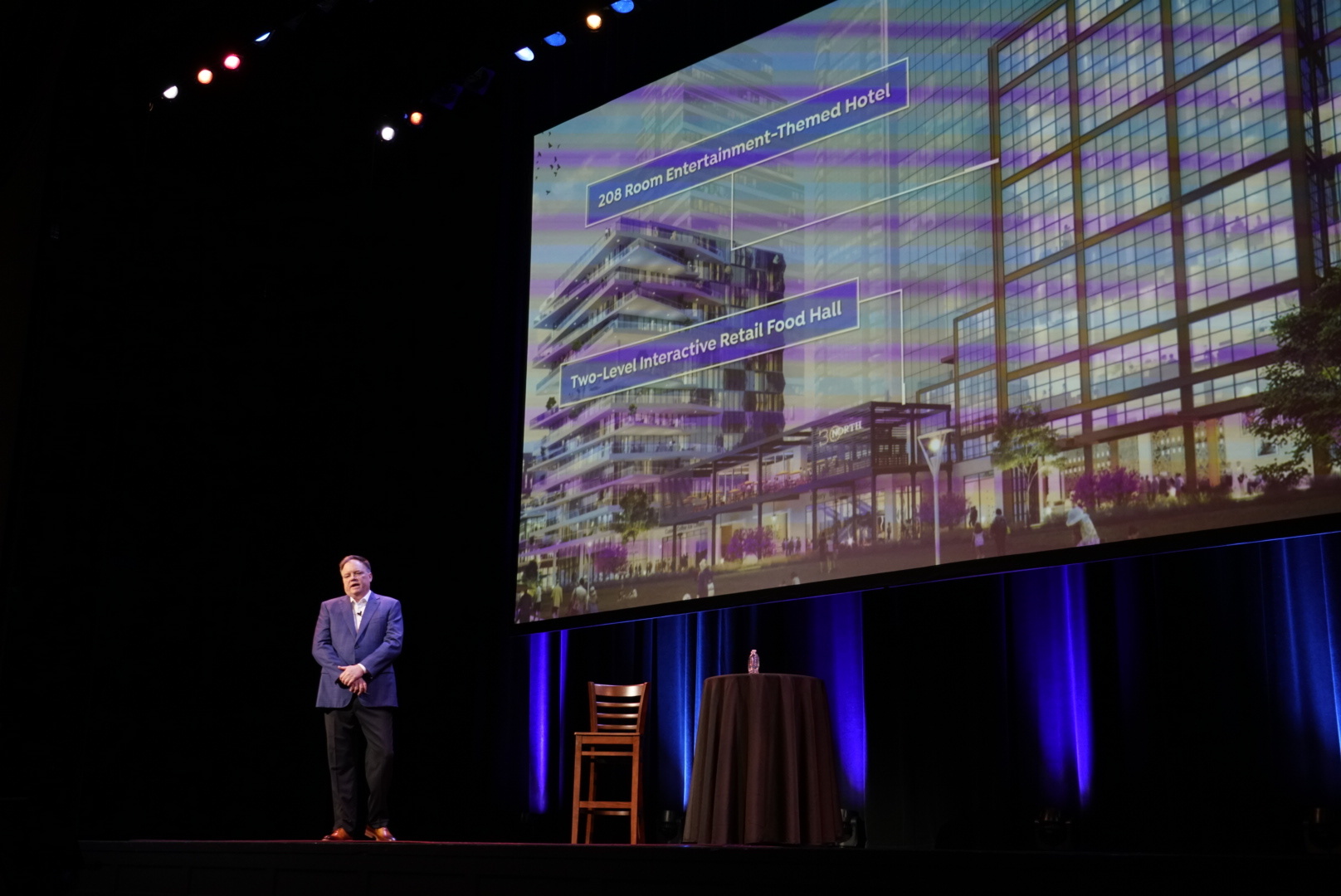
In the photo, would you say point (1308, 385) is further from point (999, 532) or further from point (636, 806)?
point (636, 806)

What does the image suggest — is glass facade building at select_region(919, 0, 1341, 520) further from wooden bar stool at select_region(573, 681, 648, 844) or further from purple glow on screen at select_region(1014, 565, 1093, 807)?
wooden bar stool at select_region(573, 681, 648, 844)

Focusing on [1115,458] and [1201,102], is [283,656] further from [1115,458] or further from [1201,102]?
[1201,102]

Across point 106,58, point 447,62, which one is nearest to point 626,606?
point 447,62

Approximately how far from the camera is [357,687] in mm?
5352

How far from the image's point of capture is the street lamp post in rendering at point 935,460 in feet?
16.0

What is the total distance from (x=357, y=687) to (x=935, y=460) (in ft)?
8.40

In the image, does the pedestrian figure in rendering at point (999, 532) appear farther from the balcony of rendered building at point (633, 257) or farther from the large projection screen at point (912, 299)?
the balcony of rendered building at point (633, 257)

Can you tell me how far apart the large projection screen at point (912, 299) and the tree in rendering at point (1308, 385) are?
38 millimetres

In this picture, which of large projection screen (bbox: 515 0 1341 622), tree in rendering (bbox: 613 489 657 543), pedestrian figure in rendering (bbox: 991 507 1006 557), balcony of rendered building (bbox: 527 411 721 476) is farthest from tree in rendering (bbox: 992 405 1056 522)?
tree in rendering (bbox: 613 489 657 543)

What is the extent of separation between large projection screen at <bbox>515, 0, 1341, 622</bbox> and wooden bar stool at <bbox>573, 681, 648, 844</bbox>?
46 cm

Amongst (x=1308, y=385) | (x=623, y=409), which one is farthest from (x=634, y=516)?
(x=1308, y=385)

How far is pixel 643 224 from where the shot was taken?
632cm

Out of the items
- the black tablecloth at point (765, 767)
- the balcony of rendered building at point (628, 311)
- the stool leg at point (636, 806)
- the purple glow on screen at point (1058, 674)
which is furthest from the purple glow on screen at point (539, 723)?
the purple glow on screen at point (1058, 674)

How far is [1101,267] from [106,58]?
15.8 ft
